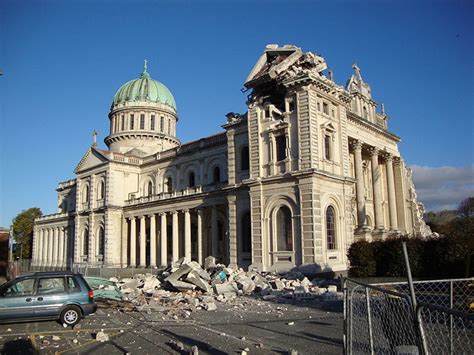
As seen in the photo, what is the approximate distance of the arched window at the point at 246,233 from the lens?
1219 inches

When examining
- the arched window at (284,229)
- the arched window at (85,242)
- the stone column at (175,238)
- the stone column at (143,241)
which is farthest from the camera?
the arched window at (85,242)

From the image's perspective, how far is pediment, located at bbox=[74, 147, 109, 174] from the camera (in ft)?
163

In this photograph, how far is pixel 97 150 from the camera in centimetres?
5056

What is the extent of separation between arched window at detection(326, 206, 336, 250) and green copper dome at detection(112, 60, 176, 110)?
3880cm

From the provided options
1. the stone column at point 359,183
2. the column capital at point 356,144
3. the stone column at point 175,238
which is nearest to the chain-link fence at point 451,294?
the stone column at point 359,183

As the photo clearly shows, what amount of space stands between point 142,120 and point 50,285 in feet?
155

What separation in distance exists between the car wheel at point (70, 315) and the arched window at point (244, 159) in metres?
20.6

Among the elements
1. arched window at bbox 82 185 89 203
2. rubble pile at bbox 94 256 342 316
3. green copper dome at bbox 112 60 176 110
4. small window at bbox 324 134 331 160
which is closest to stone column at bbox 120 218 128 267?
arched window at bbox 82 185 89 203

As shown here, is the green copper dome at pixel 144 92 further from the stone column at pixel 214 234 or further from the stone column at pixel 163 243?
the stone column at pixel 214 234

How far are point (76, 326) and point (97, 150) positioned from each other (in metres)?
40.0

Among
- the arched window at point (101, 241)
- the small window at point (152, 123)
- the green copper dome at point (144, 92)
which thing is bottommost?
the arched window at point (101, 241)

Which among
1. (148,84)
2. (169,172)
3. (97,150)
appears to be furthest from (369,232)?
(148,84)

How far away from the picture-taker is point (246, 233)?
31.4m

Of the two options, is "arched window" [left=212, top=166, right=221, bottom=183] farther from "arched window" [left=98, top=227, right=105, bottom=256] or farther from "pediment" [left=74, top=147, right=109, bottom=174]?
"arched window" [left=98, top=227, right=105, bottom=256]
